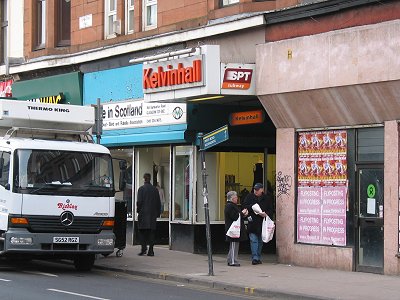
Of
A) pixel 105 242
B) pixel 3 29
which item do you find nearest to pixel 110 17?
pixel 3 29

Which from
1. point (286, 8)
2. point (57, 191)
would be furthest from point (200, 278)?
point (286, 8)

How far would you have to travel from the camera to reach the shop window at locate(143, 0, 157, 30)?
79.0 ft

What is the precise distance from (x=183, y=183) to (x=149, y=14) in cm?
505

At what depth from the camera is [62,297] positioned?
44.6 feet

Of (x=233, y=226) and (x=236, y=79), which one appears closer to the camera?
(x=233, y=226)

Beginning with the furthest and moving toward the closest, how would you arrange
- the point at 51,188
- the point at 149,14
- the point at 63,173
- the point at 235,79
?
the point at 149,14 < the point at 235,79 < the point at 63,173 < the point at 51,188

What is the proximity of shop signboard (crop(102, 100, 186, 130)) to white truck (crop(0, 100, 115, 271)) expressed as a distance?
13.6 ft

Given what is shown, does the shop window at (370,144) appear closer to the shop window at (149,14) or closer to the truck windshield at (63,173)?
the truck windshield at (63,173)

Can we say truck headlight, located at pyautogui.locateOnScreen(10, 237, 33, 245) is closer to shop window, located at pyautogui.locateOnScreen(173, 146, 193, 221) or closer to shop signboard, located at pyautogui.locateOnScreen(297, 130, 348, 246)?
shop signboard, located at pyautogui.locateOnScreen(297, 130, 348, 246)

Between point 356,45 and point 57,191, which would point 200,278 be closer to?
point 57,191

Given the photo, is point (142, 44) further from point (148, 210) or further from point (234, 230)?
point (234, 230)

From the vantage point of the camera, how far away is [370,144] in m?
17.6

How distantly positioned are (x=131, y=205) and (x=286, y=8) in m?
7.98

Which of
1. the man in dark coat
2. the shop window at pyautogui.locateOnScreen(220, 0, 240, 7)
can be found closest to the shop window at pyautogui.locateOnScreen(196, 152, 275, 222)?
the man in dark coat
